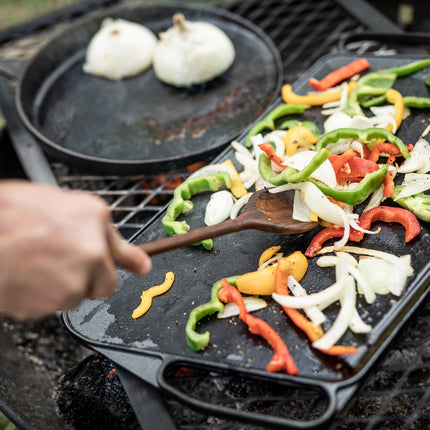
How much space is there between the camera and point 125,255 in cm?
117

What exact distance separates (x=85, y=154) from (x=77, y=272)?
1857 millimetres

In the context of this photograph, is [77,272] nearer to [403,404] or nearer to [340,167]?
[340,167]

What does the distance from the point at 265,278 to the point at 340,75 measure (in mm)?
1481

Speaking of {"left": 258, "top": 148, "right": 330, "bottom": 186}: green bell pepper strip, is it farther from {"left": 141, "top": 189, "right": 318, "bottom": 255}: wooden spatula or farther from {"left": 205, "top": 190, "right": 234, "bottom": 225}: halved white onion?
{"left": 205, "top": 190, "right": 234, "bottom": 225}: halved white onion

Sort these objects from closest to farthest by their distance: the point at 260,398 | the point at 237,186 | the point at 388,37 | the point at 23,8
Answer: the point at 260,398
the point at 237,186
the point at 388,37
the point at 23,8

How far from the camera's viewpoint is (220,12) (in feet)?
11.8

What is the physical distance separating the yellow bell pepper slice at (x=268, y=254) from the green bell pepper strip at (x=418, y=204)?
1.85 ft

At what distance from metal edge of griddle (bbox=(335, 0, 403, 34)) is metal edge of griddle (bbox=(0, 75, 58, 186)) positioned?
2.62 m

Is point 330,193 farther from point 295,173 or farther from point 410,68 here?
point 410,68

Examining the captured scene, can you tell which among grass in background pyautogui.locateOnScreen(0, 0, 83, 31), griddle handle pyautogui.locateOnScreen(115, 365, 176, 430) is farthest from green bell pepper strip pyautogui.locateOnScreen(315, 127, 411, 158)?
grass in background pyautogui.locateOnScreen(0, 0, 83, 31)

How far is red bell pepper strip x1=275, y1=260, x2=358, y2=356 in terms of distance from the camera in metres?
1.53

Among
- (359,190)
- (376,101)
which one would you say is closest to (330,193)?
(359,190)

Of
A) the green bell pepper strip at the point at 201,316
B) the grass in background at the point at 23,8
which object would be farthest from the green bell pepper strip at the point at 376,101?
the grass in background at the point at 23,8

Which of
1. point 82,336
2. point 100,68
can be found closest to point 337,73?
point 100,68
